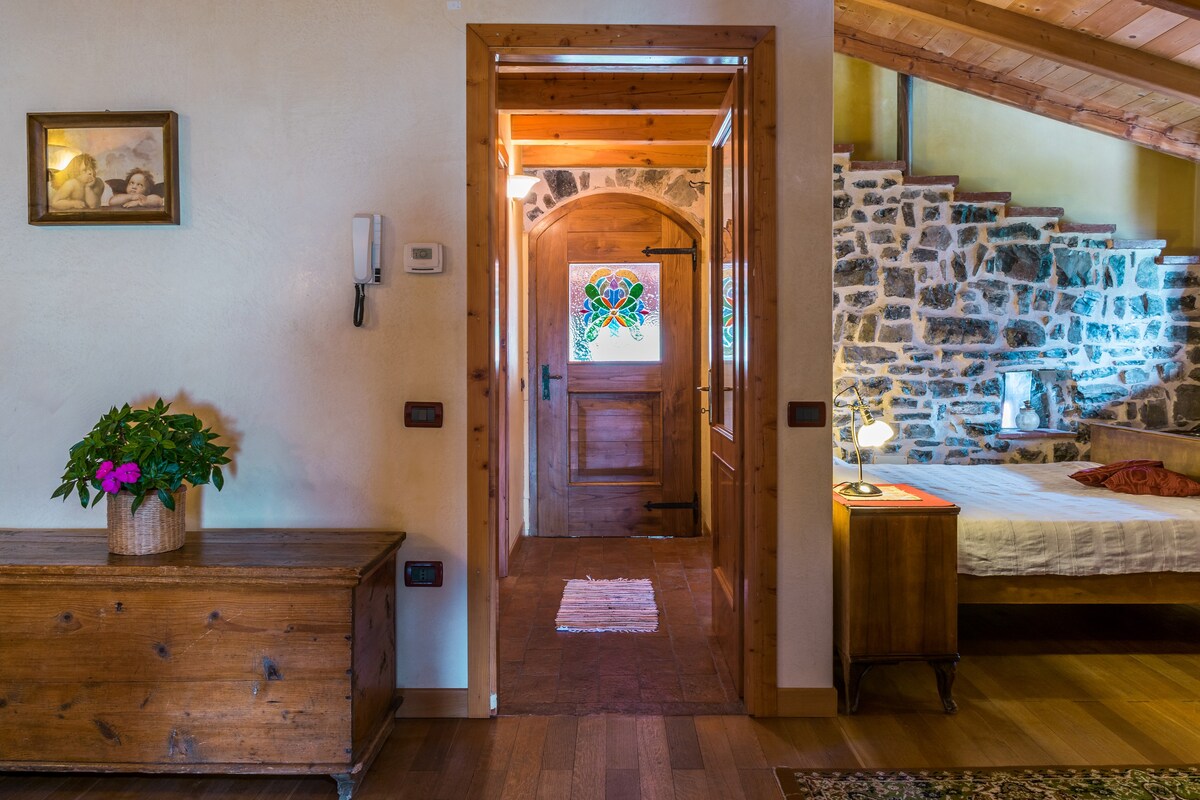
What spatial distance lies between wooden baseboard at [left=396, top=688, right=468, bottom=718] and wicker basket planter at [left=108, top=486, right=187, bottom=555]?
90cm

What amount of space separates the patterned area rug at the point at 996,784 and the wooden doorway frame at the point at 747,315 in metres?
0.41

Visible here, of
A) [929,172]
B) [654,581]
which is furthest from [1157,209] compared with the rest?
[654,581]

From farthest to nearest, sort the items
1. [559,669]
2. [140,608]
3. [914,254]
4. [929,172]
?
[929,172]
[914,254]
[559,669]
[140,608]

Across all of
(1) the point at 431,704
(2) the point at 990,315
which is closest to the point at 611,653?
(1) the point at 431,704

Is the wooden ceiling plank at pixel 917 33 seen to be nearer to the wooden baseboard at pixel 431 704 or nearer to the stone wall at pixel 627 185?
the stone wall at pixel 627 185

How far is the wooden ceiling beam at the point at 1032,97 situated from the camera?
426 centimetres

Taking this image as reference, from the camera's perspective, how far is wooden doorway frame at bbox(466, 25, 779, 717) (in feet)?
7.83

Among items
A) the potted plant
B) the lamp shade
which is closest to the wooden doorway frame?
the lamp shade

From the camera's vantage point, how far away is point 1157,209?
185 inches

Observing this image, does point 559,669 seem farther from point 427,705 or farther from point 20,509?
point 20,509

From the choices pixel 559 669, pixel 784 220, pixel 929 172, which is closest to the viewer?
pixel 784 220

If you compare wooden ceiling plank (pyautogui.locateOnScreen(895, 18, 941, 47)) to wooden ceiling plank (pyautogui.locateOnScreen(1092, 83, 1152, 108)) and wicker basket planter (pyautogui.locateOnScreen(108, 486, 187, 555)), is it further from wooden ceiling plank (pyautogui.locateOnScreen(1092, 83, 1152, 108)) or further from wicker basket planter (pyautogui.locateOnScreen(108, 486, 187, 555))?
wicker basket planter (pyautogui.locateOnScreen(108, 486, 187, 555))

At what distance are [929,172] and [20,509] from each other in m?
5.13

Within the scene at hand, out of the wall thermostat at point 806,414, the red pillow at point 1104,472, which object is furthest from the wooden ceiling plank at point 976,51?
the wall thermostat at point 806,414
